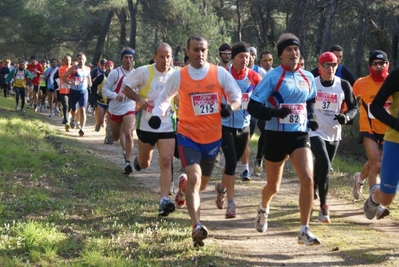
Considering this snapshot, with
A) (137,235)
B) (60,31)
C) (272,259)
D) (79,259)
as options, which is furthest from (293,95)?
(60,31)

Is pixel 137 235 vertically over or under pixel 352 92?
under

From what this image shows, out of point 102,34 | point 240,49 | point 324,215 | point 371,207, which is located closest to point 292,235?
point 324,215

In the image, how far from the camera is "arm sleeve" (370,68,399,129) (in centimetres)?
552

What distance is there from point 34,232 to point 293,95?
290 centimetres

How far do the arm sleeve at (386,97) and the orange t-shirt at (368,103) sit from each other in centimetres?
267

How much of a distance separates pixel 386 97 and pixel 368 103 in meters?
2.83

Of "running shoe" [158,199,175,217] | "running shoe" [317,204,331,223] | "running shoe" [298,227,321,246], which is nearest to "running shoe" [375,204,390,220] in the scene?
"running shoe" [317,204,331,223]

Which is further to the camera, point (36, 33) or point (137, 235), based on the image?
point (36, 33)

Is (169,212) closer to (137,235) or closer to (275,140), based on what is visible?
(137,235)

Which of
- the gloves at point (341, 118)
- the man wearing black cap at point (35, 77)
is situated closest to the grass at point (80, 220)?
the gloves at point (341, 118)

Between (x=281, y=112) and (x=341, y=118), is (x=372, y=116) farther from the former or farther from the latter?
(x=281, y=112)

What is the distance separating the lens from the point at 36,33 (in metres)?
43.8

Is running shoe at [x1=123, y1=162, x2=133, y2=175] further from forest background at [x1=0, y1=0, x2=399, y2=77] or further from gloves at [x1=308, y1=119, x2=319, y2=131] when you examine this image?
forest background at [x1=0, y1=0, x2=399, y2=77]

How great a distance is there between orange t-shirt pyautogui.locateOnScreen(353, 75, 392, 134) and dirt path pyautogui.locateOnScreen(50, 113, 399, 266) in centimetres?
124
